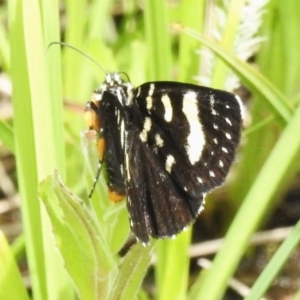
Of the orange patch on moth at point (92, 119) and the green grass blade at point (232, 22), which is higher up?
the green grass blade at point (232, 22)

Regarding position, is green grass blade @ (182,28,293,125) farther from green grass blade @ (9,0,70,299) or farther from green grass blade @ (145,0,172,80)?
green grass blade @ (9,0,70,299)

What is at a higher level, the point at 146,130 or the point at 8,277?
the point at 146,130

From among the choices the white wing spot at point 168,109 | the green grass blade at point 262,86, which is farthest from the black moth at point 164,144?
the green grass blade at point 262,86

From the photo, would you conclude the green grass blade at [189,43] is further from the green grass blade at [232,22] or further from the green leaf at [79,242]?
the green leaf at [79,242]

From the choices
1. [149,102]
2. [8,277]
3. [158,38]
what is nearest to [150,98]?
[149,102]

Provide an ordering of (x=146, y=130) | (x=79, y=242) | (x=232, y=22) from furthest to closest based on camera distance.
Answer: (x=232, y=22) < (x=146, y=130) < (x=79, y=242)

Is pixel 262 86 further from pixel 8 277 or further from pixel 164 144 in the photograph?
pixel 8 277
